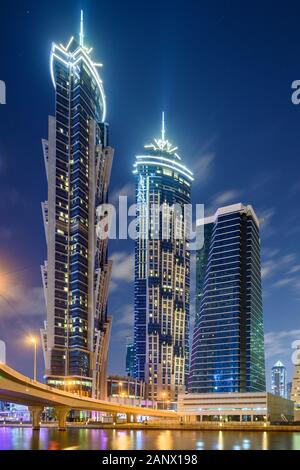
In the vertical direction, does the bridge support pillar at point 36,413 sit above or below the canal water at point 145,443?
below

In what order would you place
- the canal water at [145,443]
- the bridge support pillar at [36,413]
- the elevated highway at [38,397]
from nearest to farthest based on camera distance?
the canal water at [145,443] < the elevated highway at [38,397] < the bridge support pillar at [36,413]

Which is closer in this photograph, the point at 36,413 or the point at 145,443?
the point at 145,443

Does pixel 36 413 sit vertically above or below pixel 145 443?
below

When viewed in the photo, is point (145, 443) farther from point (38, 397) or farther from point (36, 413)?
point (36, 413)

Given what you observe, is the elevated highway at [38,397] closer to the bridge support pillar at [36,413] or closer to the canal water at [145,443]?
the bridge support pillar at [36,413]

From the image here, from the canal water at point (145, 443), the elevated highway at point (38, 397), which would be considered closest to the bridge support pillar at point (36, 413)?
the elevated highway at point (38, 397)

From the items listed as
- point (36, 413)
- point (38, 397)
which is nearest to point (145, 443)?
point (38, 397)

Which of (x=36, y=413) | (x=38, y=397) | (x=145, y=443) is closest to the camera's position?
(x=145, y=443)

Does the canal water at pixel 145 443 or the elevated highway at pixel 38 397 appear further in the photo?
the elevated highway at pixel 38 397

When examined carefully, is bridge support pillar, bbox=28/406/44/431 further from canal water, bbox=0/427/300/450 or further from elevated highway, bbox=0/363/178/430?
canal water, bbox=0/427/300/450

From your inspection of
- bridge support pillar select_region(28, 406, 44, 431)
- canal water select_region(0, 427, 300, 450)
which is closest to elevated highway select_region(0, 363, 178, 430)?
bridge support pillar select_region(28, 406, 44, 431)
